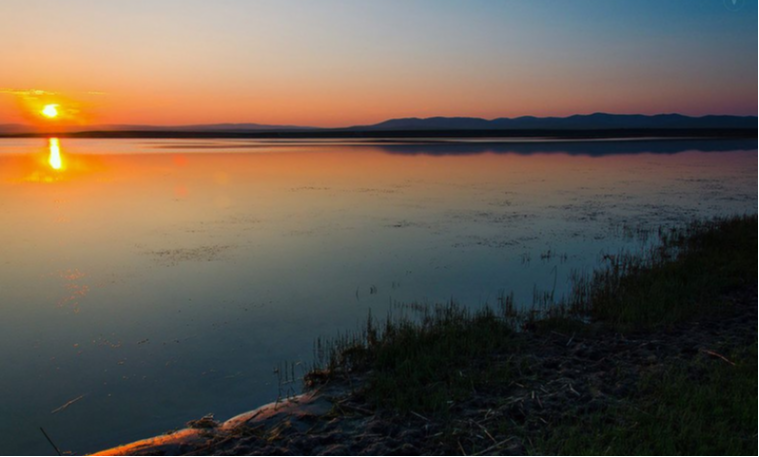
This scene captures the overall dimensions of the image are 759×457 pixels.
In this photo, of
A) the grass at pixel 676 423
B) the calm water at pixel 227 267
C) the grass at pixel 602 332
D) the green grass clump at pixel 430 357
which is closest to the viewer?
the grass at pixel 676 423

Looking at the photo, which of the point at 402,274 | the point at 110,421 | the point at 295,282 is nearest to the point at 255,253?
the point at 295,282

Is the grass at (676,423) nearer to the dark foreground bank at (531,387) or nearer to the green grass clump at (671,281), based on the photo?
the dark foreground bank at (531,387)

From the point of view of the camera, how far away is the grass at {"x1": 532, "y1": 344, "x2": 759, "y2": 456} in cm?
456

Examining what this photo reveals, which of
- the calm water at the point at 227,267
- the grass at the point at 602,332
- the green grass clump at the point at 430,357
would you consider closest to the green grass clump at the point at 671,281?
the grass at the point at 602,332

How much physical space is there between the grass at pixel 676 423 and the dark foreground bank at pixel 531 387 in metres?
0.02

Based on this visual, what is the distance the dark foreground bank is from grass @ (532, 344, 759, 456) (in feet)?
0.05

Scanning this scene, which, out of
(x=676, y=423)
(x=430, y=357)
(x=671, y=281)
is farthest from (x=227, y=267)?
(x=676, y=423)

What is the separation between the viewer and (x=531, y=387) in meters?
5.92

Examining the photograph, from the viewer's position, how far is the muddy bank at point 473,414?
4844mm

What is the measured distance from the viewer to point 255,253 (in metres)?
13.1

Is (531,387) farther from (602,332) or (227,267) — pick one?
(227,267)

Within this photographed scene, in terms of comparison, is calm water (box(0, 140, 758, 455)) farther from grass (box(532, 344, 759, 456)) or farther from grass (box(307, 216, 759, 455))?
grass (box(532, 344, 759, 456))

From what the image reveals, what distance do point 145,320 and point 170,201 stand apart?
1372cm

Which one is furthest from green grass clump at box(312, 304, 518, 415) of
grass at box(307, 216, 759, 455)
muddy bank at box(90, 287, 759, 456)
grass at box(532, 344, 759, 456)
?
grass at box(532, 344, 759, 456)
